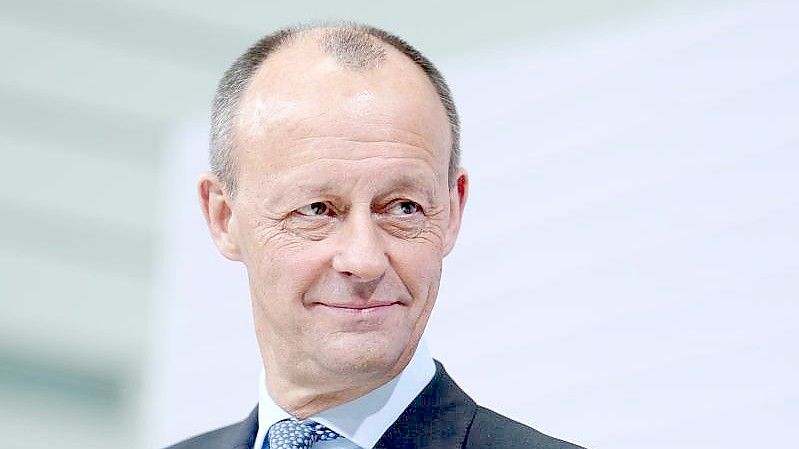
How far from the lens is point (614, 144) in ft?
9.73

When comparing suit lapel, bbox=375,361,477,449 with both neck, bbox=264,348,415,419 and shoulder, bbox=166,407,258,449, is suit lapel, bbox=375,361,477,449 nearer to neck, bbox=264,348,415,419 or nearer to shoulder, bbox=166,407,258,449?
neck, bbox=264,348,415,419

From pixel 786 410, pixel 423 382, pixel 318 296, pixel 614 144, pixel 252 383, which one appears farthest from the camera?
pixel 252 383

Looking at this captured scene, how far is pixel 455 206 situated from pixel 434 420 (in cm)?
31

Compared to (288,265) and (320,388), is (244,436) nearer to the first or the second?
(320,388)

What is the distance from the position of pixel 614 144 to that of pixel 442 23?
855 mm

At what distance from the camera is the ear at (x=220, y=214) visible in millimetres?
1954

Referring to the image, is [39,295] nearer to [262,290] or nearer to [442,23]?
[442,23]

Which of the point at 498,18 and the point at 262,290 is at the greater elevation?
the point at 498,18

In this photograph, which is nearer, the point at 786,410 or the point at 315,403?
the point at 315,403

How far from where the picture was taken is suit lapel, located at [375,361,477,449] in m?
1.83

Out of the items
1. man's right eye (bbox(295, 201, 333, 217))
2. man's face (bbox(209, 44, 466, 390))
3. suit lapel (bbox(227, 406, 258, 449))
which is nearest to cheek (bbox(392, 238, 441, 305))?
man's face (bbox(209, 44, 466, 390))

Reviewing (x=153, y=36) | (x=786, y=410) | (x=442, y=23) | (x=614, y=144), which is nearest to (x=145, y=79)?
(x=153, y=36)

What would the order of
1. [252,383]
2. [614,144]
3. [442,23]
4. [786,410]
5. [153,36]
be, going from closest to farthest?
[786,410] < [614,144] < [252,383] < [442,23] < [153,36]

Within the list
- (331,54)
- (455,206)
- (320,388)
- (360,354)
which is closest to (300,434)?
(320,388)
